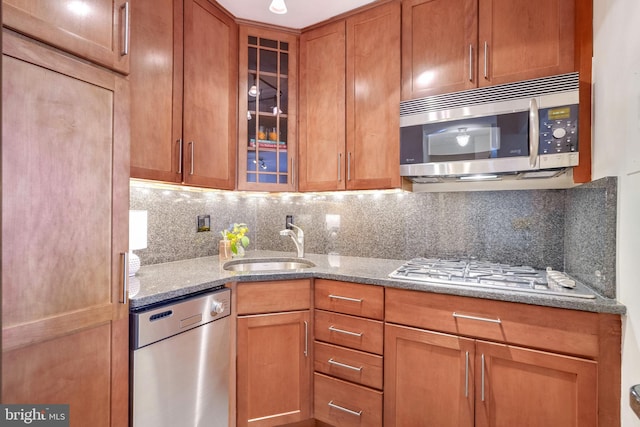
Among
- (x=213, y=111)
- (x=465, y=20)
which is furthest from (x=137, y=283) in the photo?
(x=465, y=20)

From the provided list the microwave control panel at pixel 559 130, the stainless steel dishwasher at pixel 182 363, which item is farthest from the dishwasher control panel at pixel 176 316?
the microwave control panel at pixel 559 130

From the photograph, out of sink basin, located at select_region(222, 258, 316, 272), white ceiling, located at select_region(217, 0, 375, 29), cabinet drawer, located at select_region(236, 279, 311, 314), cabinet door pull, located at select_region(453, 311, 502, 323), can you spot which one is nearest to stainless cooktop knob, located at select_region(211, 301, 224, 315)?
cabinet drawer, located at select_region(236, 279, 311, 314)

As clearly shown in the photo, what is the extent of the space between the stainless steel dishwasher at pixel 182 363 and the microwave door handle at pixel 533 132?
5.20 ft

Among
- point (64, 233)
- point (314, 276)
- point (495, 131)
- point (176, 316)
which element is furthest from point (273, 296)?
point (495, 131)

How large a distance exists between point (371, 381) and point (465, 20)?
1902mm

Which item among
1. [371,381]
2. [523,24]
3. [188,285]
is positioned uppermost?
[523,24]

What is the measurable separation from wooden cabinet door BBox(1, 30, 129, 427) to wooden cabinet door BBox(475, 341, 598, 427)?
1.41 meters

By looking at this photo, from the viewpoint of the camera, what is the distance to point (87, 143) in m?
1.03

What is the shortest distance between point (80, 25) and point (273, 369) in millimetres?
1657

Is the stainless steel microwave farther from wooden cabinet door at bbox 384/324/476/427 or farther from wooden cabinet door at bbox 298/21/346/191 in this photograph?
wooden cabinet door at bbox 384/324/476/427

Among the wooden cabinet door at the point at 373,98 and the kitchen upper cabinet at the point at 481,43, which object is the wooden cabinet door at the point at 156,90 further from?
the kitchen upper cabinet at the point at 481,43

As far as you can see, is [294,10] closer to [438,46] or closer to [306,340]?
[438,46]

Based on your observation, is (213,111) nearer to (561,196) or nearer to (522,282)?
(522,282)

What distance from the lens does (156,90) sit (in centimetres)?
158
